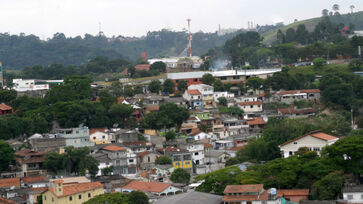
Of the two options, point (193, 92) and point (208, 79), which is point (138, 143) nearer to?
point (193, 92)

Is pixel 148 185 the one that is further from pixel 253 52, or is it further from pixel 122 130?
pixel 253 52

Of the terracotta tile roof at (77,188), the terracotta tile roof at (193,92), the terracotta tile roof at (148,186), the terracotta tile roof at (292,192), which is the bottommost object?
the terracotta tile roof at (148,186)

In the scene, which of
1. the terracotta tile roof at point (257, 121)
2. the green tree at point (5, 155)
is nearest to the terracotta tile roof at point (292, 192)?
the green tree at point (5, 155)

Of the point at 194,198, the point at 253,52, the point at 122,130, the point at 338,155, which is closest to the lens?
the point at 194,198

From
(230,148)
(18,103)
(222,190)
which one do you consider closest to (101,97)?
(18,103)

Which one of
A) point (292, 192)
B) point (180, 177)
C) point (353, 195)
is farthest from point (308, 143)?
point (353, 195)

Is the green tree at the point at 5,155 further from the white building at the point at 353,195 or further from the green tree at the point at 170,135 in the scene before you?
the white building at the point at 353,195

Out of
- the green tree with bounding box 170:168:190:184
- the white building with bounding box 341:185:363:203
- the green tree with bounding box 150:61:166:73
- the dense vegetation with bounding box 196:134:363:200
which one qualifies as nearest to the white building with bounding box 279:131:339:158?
the dense vegetation with bounding box 196:134:363:200

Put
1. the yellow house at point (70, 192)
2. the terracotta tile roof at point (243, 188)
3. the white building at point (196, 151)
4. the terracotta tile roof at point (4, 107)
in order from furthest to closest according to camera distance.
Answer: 1. the terracotta tile roof at point (4, 107)
2. the white building at point (196, 151)
3. the yellow house at point (70, 192)
4. the terracotta tile roof at point (243, 188)

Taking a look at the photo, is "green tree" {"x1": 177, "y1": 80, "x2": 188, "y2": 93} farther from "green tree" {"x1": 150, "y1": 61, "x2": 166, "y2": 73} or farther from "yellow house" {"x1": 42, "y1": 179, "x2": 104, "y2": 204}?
"yellow house" {"x1": 42, "y1": 179, "x2": 104, "y2": 204}
